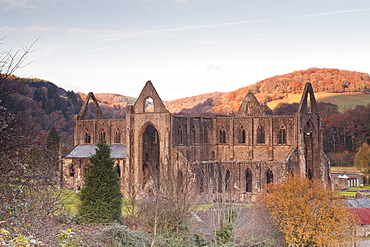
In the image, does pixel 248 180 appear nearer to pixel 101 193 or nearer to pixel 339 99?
pixel 101 193

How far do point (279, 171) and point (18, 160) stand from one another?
109ft

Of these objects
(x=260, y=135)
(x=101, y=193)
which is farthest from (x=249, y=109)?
(x=101, y=193)

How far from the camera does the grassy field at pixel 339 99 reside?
124 m

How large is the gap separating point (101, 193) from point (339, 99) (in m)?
113

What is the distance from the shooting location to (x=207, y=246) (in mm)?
21594

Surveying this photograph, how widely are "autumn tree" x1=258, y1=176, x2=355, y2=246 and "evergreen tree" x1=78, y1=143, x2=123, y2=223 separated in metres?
9.82

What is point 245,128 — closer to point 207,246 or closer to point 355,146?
point 207,246

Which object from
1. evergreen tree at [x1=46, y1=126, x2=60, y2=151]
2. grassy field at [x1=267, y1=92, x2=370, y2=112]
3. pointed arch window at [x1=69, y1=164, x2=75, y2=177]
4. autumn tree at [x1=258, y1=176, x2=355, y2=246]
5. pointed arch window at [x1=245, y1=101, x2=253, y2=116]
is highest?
grassy field at [x1=267, y1=92, x2=370, y2=112]

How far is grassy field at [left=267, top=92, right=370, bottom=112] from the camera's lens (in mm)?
123625

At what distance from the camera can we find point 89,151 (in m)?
50.9

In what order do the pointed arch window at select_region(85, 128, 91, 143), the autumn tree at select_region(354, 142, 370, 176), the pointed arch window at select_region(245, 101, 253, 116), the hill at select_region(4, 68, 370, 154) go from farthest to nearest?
the hill at select_region(4, 68, 370, 154)
the autumn tree at select_region(354, 142, 370, 176)
the pointed arch window at select_region(85, 128, 91, 143)
the pointed arch window at select_region(245, 101, 253, 116)

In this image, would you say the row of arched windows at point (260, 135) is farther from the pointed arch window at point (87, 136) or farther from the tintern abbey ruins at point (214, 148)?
the pointed arch window at point (87, 136)

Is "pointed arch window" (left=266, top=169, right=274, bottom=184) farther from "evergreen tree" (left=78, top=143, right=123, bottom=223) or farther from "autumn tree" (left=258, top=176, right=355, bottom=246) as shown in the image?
"evergreen tree" (left=78, top=143, right=123, bottom=223)

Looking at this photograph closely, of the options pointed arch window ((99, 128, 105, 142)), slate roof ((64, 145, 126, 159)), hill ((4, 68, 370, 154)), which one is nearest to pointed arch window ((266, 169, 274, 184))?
slate roof ((64, 145, 126, 159))
